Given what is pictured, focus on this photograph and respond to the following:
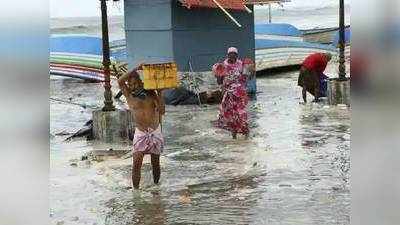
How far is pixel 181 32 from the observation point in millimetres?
12555

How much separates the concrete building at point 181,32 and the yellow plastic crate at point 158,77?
5.54 meters

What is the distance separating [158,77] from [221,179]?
1260 millimetres

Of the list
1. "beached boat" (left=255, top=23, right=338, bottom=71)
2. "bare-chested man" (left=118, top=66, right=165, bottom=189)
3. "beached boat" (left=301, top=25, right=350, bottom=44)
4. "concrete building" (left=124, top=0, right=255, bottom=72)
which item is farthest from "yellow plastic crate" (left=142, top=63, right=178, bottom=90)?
"beached boat" (left=301, top=25, right=350, bottom=44)

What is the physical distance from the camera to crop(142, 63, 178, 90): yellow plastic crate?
6.26m

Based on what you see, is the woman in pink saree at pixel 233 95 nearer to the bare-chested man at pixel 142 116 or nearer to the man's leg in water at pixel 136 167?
the bare-chested man at pixel 142 116

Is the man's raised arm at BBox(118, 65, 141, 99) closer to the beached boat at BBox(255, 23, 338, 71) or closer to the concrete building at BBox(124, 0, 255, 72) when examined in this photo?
the concrete building at BBox(124, 0, 255, 72)

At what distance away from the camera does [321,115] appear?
426 inches

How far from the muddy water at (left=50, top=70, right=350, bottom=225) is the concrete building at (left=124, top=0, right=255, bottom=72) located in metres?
2.35

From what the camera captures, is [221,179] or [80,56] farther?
[80,56]

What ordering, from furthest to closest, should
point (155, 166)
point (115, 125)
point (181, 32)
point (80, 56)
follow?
point (80, 56) < point (181, 32) < point (115, 125) < point (155, 166)

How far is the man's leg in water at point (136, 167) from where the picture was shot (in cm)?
595

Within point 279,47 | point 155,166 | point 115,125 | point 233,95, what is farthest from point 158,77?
point 279,47

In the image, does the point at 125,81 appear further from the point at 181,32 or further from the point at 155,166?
the point at 181,32

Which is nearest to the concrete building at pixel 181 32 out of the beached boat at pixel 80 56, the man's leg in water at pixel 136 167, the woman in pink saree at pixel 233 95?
the woman in pink saree at pixel 233 95
